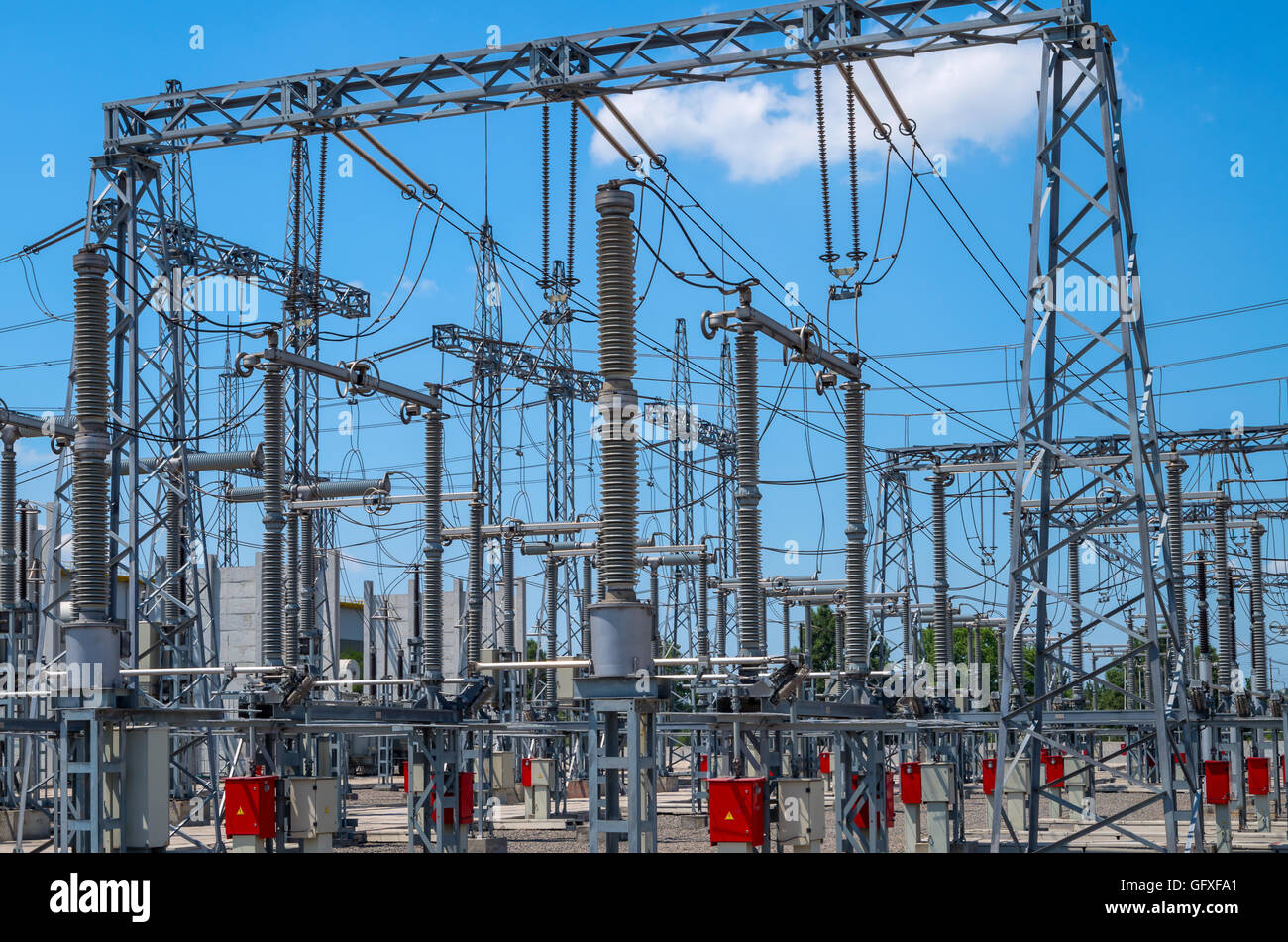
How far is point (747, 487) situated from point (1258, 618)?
19983 millimetres

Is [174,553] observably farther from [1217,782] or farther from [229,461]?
[1217,782]

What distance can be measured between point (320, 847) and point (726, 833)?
6016mm

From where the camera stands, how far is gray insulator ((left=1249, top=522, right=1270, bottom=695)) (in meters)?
29.0

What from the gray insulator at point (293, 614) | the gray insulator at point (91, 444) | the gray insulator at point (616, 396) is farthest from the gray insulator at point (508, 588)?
the gray insulator at point (616, 396)

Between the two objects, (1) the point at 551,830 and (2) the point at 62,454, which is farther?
(1) the point at 551,830

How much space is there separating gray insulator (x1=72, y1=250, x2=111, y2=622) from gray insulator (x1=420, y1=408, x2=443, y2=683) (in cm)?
521

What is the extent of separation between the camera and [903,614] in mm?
26391

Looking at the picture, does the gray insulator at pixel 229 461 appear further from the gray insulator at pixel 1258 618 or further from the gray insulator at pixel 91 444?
the gray insulator at pixel 1258 618

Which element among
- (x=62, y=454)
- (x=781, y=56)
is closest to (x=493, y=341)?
(x=62, y=454)

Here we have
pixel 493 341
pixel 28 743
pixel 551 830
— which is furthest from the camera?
pixel 493 341

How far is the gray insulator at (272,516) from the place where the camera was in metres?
15.0

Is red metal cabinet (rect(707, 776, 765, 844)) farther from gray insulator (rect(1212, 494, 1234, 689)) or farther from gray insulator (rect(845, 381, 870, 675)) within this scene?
gray insulator (rect(1212, 494, 1234, 689))

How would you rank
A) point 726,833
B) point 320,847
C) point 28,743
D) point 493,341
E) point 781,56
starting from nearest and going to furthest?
point 726,833 → point 781,56 → point 320,847 → point 28,743 → point 493,341
